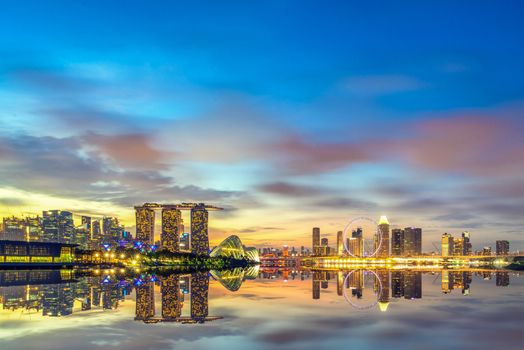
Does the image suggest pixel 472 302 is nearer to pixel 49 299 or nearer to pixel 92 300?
pixel 92 300

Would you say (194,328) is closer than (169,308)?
Yes

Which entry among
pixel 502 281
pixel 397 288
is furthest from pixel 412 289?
pixel 502 281

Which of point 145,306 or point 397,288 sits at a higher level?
point 145,306

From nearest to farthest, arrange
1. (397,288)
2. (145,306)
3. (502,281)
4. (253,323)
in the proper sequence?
(253,323), (145,306), (397,288), (502,281)

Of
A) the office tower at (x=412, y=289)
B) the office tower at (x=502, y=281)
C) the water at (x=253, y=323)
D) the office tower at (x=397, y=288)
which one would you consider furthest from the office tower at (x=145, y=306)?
the office tower at (x=502, y=281)

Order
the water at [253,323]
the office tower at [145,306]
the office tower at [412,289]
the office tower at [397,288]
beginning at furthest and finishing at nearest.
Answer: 1. the office tower at [397,288]
2. the office tower at [412,289]
3. the office tower at [145,306]
4. the water at [253,323]

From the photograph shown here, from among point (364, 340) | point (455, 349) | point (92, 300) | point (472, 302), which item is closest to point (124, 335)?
point (364, 340)

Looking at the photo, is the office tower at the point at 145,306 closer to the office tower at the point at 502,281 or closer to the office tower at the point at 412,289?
the office tower at the point at 412,289

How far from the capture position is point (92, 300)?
60375mm

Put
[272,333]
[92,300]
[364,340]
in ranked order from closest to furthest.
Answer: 1. [364,340]
2. [272,333]
3. [92,300]

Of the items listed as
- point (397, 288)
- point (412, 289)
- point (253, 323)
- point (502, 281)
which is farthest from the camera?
point (502, 281)

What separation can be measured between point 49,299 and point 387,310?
36513 millimetres

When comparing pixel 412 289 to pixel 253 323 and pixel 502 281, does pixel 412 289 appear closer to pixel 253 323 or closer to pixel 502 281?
pixel 502 281

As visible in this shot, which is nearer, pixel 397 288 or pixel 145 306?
pixel 145 306
